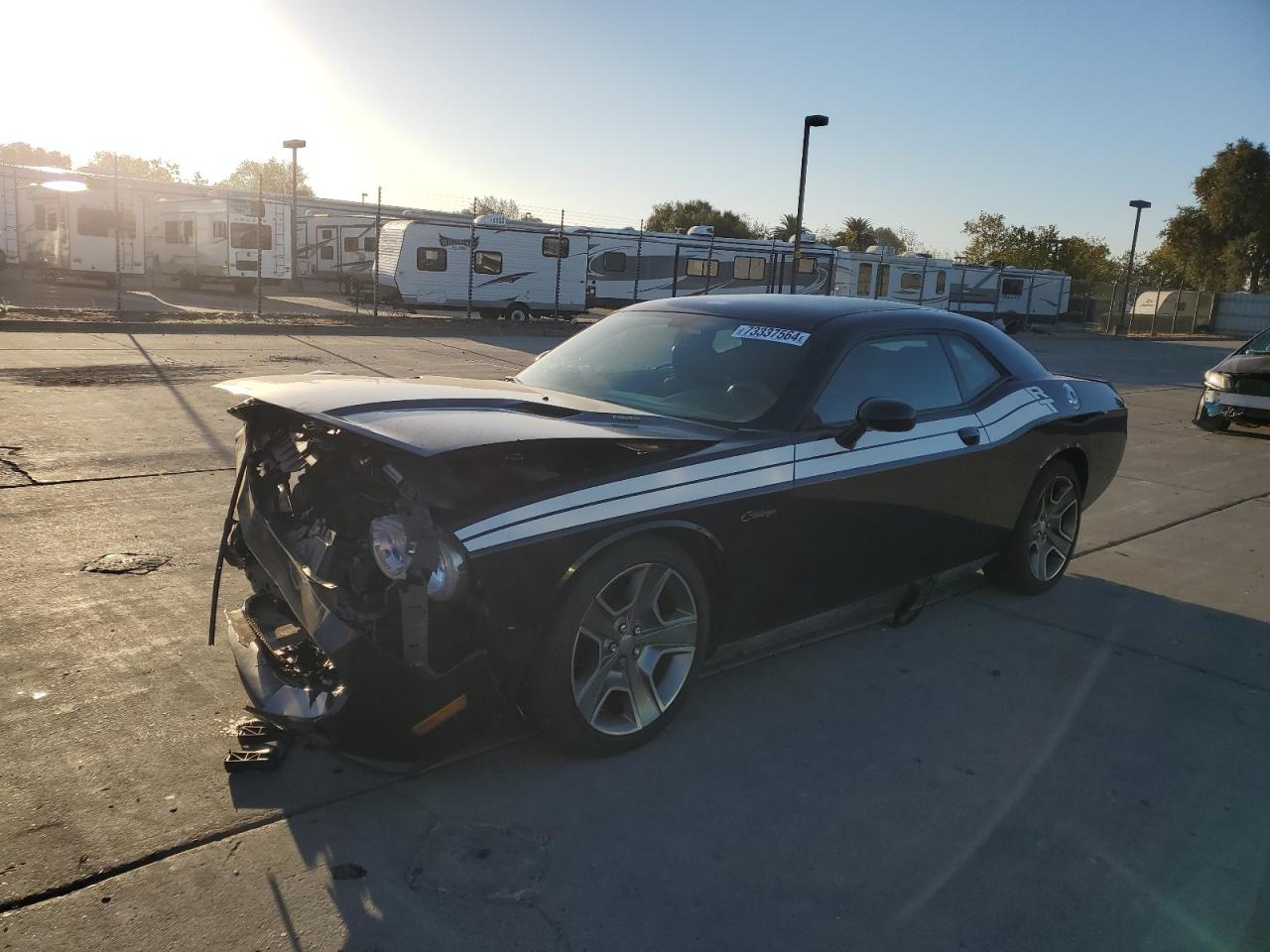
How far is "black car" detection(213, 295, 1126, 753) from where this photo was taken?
2.91 meters

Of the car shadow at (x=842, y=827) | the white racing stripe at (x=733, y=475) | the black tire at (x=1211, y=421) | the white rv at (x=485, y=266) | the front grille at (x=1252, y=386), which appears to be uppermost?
the white rv at (x=485, y=266)

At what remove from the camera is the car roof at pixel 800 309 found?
4438 mm

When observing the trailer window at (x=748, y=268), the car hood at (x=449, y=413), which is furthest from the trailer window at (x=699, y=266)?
the car hood at (x=449, y=413)

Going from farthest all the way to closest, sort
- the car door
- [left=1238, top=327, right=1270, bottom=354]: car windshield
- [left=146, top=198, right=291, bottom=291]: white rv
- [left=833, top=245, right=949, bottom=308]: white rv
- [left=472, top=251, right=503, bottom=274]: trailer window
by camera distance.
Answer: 1. [left=833, top=245, right=949, bottom=308]: white rv
2. [left=146, top=198, right=291, bottom=291]: white rv
3. [left=472, top=251, right=503, bottom=274]: trailer window
4. [left=1238, top=327, right=1270, bottom=354]: car windshield
5. the car door

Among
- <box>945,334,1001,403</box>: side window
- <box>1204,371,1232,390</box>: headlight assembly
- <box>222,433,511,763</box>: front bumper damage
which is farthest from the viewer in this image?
<box>1204,371,1232,390</box>: headlight assembly

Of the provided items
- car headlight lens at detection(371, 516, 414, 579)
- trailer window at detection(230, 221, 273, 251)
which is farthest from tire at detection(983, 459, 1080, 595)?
trailer window at detection(230, 221, 273, 251)

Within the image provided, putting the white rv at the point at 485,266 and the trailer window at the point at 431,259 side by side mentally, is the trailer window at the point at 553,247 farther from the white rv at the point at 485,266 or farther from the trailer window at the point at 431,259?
the trailer window at the point at 431,259

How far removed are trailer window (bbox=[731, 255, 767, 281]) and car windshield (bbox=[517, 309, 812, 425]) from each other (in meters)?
28.3

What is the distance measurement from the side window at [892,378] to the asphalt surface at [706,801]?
45.4 inches

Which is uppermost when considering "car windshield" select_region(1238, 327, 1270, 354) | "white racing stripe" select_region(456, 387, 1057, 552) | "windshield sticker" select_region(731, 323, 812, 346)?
"car windshield" select_region(1238, 327, 1270, 354)

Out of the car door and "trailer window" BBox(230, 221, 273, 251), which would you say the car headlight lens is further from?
"trailer window" BBox(230, 221, 273, 251)

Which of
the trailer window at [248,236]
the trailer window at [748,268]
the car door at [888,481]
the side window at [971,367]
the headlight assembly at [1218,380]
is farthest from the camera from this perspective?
the trailer window at [748,268]

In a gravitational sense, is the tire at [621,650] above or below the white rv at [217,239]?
below

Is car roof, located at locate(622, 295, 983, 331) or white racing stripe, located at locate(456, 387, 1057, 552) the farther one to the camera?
car roof, located at locate(622, 295, 983, 331)
